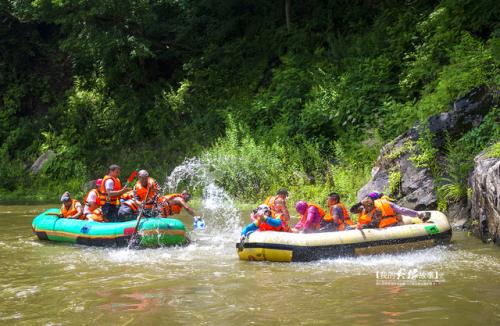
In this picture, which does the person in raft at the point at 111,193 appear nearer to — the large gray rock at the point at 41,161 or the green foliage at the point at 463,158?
the green foliage at the point at 463,158

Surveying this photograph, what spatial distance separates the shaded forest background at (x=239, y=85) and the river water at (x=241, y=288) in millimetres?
3714

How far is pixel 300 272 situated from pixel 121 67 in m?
16.9

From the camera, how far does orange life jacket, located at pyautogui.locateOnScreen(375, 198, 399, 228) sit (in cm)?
997

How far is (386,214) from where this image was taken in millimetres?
10023

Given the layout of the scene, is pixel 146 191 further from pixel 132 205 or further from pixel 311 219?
pixel 311 219

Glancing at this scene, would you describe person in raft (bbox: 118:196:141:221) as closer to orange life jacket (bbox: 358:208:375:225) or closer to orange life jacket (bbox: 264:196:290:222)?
orange life jacket (bbox: 264:196:290:222)

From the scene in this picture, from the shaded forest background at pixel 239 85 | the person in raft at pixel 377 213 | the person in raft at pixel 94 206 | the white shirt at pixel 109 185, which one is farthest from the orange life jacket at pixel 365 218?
the person in raft at pixel 94 206

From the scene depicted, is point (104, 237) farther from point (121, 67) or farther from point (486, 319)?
point (121, 67)

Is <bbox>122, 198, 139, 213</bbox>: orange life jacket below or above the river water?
above

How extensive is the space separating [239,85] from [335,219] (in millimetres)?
12273

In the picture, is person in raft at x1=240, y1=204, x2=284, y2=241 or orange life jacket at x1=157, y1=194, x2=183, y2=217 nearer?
person in raft at x1=240, y1=204, x2=284, y2=241

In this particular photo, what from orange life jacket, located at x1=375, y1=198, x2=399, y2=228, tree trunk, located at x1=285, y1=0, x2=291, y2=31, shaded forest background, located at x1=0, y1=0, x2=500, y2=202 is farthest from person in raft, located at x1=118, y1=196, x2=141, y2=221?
tree trunk, located at x1=285, y1=0, x2=291, y2=31

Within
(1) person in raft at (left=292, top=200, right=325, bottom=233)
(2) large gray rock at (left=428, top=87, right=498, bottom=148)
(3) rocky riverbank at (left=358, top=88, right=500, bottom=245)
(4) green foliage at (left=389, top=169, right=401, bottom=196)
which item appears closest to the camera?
(1) person in raft at (left=292, top=200, right=325, bottom=233)

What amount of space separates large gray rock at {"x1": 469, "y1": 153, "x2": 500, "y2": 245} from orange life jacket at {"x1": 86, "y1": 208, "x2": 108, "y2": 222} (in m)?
6.84
